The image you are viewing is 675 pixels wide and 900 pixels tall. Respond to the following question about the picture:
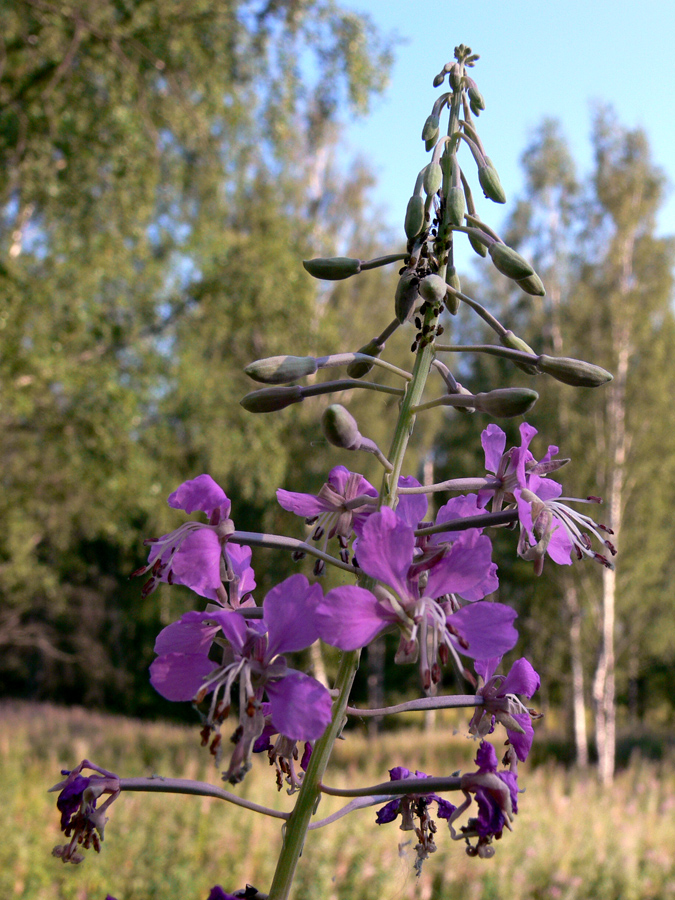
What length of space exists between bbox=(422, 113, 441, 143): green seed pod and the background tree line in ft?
21.1

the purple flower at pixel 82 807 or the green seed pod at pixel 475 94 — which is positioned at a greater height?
the green seed pod at pixel 475 94

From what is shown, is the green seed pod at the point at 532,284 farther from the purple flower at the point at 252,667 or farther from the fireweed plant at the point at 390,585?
the purple flower at the point at 252,667

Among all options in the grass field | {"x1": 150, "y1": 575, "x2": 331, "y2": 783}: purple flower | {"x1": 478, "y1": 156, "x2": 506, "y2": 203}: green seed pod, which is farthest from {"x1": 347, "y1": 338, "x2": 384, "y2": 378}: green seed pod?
the grass field

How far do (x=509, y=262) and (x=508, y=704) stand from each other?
2.30 ft

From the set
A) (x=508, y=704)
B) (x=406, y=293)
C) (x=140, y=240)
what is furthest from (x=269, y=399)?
(x=140, y=240)

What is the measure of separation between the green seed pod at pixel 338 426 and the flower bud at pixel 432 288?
0.21m

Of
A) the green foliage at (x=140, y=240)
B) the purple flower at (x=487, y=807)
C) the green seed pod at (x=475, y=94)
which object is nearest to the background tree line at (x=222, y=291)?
the green foliage at (x=140, y=240)

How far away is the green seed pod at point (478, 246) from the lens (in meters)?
1.24

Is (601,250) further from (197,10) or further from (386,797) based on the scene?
(386,797)

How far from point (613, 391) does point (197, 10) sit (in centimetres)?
898

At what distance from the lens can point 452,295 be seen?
120cm

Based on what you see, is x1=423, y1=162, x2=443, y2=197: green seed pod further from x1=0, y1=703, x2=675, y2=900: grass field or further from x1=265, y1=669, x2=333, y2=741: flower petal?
x1=0, y1=703, x2=675, y2=900: grass field

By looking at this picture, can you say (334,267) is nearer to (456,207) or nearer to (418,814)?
(456,207)

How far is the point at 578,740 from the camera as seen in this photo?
1351cm
